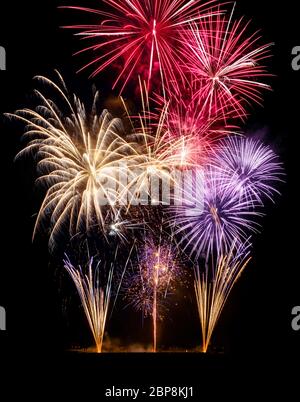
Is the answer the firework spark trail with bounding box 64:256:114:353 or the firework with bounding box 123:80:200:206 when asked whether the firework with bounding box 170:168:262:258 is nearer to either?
the firework with bounding box 123:80:200:206

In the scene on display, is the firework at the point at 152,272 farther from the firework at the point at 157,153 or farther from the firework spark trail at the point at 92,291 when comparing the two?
the firework at the point at 157,153

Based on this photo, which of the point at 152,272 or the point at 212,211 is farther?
the point at 152,272

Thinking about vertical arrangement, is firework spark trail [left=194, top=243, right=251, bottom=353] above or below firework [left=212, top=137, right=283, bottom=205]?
below

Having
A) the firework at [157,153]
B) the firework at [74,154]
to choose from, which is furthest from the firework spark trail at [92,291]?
the firework at [157,153]

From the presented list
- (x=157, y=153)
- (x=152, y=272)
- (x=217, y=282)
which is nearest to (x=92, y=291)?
(x=152, y=272)

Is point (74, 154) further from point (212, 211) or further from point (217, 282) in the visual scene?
point (217, 282)

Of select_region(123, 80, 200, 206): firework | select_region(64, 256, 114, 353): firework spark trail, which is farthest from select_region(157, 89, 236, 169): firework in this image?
select_region(64, 256, 114, 353): firework spark trail

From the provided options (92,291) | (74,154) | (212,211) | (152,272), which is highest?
(74,154)
